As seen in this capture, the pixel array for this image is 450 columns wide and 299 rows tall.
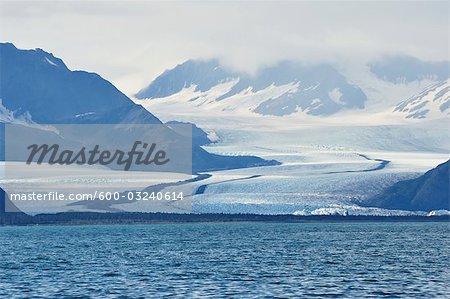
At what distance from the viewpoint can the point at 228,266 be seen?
7756cm

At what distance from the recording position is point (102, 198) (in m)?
162

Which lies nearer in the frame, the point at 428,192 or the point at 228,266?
the point at 228,266

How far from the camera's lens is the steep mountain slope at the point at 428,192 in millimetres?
179500

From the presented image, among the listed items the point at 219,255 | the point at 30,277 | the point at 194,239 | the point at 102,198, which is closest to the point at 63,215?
the point at 102,198

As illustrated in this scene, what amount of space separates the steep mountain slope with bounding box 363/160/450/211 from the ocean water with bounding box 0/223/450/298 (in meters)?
59.1

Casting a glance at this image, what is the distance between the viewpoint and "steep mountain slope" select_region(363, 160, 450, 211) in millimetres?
179500

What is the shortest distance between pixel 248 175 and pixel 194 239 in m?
60.8

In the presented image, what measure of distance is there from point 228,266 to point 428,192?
357 ft

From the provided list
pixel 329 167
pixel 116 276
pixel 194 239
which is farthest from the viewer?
pixel 329 167

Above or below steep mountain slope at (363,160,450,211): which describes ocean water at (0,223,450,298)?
below

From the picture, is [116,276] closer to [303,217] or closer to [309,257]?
[309,257]

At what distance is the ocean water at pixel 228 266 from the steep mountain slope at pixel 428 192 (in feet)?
194

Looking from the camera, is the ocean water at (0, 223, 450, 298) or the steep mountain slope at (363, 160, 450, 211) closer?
the ocean water at (0, 223, 450, 298)

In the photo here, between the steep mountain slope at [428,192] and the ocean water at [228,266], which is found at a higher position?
the steep mountain slope at [428,192]
